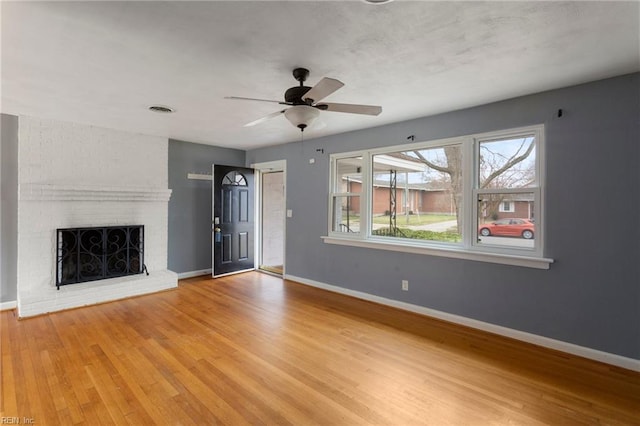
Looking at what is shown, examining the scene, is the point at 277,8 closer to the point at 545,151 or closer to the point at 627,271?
the point at 545,151

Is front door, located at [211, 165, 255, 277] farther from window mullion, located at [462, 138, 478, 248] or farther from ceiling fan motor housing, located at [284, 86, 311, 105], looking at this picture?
window mullion, located at [462, 138, 478, 248]

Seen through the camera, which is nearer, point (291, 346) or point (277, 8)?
point (277, 8)

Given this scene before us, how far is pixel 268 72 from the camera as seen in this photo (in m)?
2.53

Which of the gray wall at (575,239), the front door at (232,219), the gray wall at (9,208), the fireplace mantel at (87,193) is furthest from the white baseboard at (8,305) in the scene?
the gray wall at (575,239)

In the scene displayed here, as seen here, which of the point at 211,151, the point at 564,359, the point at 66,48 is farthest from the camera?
the point at 211,151

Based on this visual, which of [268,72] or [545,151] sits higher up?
[268,72]

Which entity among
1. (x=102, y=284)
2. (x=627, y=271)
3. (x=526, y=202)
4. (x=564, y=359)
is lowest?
(x=564, y=359)

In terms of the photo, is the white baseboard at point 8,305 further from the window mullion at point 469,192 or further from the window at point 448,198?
the window mullion at point 469,192

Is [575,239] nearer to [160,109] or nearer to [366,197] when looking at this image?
[366,197]

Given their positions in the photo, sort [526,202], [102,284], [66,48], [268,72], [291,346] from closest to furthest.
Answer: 1. [66,48]
2. [268,72]
3. [291,346]
4. [526,202]
5. [102,284]

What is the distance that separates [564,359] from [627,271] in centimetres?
91

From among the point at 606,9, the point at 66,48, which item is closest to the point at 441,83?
the point at 606,9

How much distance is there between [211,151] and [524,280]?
17.3 feet

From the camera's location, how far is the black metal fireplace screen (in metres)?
4.14
